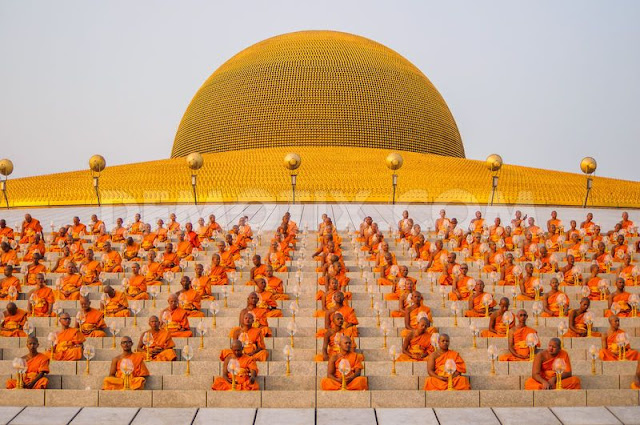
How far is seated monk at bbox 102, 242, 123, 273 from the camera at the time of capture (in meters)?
13.7

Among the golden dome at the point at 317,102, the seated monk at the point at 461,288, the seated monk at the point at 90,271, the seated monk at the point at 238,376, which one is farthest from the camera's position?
the golden dome at the point at 317,102

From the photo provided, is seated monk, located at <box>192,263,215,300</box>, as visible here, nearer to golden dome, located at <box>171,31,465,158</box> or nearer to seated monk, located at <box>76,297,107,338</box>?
seated monk, located at <box>76,297,107,338</box>

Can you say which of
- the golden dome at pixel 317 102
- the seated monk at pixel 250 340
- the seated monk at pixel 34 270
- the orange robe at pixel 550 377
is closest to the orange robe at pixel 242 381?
the seated monk at pixel 250 340

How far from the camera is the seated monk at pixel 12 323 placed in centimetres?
1051

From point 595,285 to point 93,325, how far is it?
7279mm

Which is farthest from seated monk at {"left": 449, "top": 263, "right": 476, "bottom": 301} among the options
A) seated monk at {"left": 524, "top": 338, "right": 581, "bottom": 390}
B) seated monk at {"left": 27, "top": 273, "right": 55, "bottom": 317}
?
seated monk at {"left": 27, "top": 273, "right": 55, "bottom": 317}

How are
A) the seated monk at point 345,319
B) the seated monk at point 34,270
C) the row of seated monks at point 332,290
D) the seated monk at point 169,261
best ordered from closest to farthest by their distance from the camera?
the row of seated monks at point 332,290
the seated monk at point 345,319
the seated monk at point 34,270
the seated monk at point 169,261

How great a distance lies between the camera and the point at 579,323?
34.5ft

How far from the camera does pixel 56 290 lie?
41.2 ft

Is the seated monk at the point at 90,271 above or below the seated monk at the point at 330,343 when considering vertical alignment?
above

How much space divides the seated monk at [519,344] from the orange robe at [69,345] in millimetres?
4888

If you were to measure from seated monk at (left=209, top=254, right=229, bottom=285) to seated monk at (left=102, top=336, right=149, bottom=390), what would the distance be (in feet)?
12.6

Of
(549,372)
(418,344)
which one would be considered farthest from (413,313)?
(549,372)

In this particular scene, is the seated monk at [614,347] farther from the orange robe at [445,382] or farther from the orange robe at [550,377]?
the orange robe at [445,382]
